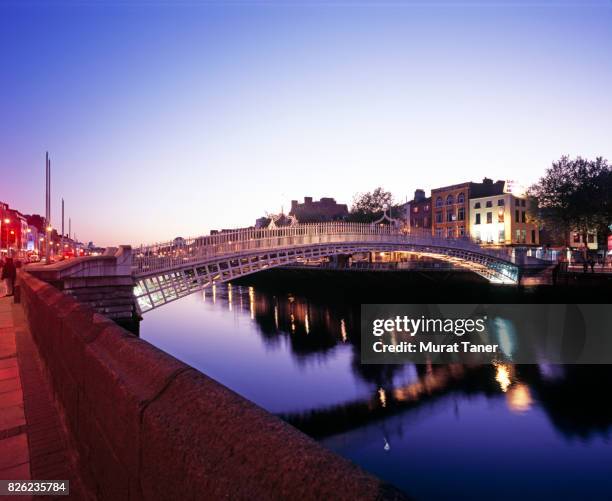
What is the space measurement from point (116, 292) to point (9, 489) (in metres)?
19.3

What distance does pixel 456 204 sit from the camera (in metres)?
69.6

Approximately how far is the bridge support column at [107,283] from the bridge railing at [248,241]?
3.23 ft

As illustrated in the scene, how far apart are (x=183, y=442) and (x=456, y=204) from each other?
7242cm

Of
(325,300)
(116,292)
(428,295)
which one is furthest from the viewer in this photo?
(325,300)

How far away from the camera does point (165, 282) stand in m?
25.5

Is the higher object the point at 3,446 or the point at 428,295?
the point at 3,446

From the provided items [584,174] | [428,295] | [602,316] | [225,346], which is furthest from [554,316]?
[225,346]

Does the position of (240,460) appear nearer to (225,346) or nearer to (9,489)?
(9,489)

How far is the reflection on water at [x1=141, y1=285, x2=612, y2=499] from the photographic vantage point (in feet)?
42.5

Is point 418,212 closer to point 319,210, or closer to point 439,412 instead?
point 319,210

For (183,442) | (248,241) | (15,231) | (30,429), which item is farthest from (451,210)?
(15,231)

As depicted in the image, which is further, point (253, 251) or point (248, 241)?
point (253, 251)

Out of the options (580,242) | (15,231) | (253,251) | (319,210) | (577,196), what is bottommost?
(580,242)

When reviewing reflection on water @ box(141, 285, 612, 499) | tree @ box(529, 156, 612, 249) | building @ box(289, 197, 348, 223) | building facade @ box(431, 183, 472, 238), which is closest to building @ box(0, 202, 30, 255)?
building @ box(289, 197, 348, 223)
